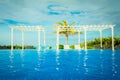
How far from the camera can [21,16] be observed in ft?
99.5

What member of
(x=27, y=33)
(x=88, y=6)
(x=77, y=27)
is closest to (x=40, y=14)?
(x=27, y=33)

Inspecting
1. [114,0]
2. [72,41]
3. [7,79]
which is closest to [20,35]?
[72,41]

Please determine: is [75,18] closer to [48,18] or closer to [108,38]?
[48,18]

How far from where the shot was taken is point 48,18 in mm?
33938

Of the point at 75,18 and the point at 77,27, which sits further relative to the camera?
the point at 75,18

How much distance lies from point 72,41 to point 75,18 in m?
5.50

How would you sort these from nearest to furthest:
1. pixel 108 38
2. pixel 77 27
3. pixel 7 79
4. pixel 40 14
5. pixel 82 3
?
pixel 7 79 → pixel 77 27 → pixel 108 38 → pixel 82 3 → pixel 40 14

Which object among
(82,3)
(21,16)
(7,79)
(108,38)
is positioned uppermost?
(82,3)

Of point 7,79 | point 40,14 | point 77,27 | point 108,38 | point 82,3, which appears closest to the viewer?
point 7,79

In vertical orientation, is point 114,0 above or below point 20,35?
above

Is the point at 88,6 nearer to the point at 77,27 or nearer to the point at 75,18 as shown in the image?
the point at 75,18

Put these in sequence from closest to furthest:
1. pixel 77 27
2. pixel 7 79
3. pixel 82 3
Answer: pixel 7 79
pixel 77 27
pixel 82 3

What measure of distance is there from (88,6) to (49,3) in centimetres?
630

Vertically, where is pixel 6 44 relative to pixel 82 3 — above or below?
below
